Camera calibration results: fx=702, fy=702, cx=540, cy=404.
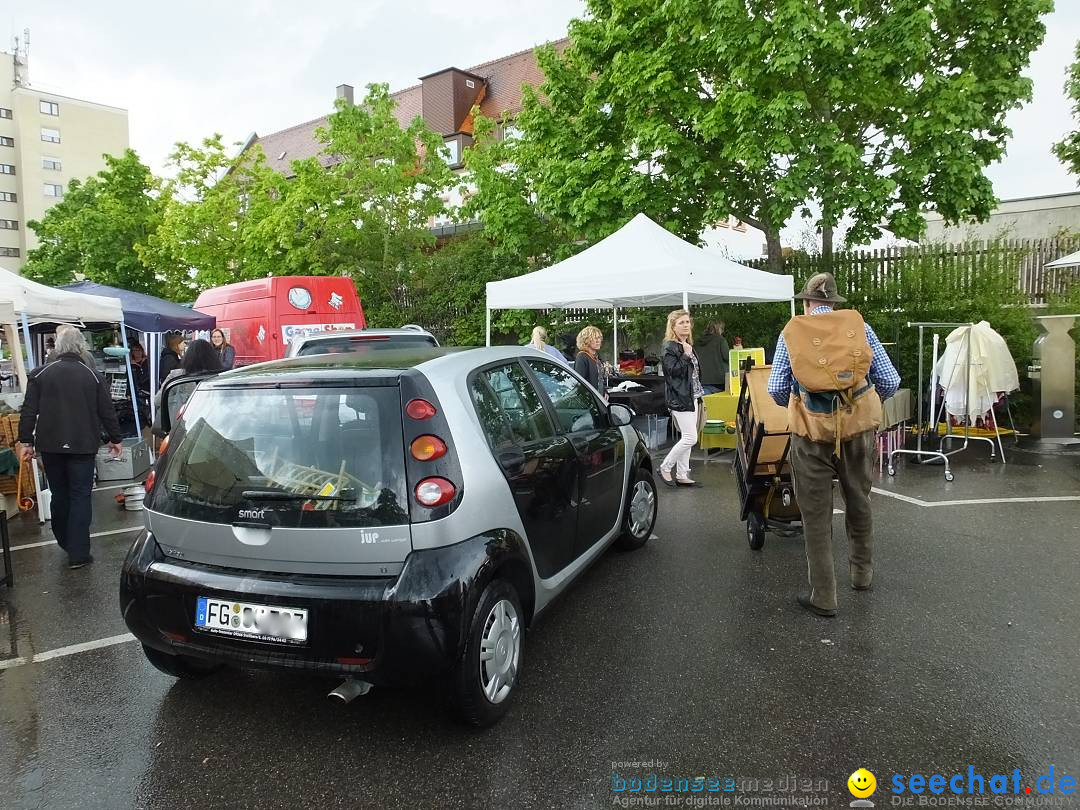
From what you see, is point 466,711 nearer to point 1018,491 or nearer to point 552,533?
point 552,533

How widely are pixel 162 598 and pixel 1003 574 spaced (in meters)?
5.01

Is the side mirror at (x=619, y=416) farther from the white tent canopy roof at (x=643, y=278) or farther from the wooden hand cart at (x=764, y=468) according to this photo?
the white tent canopy roof at (x=643, y=278)

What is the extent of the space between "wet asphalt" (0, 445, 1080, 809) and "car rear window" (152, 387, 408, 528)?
967 mm

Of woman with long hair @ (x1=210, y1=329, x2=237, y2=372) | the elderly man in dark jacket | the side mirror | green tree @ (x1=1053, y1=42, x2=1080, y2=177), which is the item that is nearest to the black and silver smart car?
the side mirror

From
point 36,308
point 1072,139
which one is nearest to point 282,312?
point 36,308

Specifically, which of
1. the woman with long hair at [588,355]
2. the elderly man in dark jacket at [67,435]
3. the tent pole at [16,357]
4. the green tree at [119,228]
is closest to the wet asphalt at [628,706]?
the elderly man in dark jacket at [67,435]

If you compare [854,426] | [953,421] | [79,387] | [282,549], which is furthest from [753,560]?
[953,421]

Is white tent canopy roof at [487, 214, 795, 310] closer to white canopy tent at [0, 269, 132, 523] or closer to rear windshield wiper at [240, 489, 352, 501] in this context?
white canopy tent at [0, 269, 132, 523]

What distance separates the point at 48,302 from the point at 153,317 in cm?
460

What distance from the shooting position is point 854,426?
3947 mm

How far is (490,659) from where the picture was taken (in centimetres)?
298

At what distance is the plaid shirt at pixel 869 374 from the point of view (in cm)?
412

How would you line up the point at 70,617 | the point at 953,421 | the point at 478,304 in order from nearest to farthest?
the point at 70,617, the point at 953,421, the point at 478,304

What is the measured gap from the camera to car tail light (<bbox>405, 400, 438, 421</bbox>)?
9.45ft
